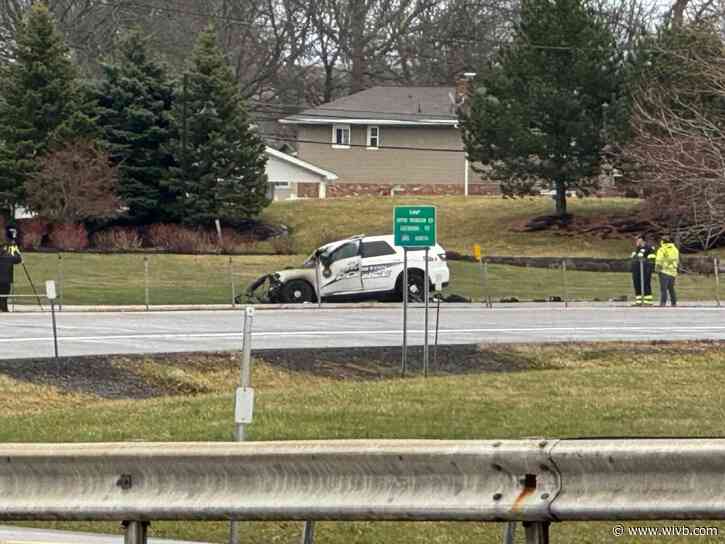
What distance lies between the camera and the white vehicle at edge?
34562mm

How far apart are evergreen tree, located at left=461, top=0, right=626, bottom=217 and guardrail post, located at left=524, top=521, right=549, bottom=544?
49.9 meters

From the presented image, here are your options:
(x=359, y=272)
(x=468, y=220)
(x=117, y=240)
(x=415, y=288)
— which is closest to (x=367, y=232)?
(x=468, y=220)

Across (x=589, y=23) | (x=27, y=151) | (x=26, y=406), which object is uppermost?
(x=589, y=23)

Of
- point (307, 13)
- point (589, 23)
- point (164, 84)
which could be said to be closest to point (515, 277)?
point (589, 23)

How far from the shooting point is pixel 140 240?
53875 mm

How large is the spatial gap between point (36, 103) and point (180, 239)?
7652mm

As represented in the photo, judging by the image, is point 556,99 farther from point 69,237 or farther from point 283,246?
point 69,237

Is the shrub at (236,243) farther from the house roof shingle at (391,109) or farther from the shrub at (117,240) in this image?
the house roof shingle at (391,109)

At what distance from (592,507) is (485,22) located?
76.3m

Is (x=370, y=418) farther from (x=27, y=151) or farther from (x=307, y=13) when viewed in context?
(x=307, y=13)

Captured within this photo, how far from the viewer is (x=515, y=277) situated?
4509cm

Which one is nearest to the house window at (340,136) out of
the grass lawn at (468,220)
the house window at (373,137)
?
the house window at (373,137)

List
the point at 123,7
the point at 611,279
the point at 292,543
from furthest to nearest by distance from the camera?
the point at 123,7
the point at 611,279
the point at 292,543

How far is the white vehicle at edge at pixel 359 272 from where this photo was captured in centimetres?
3456
